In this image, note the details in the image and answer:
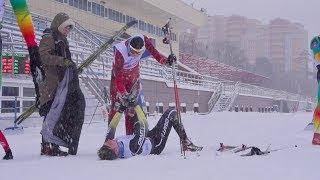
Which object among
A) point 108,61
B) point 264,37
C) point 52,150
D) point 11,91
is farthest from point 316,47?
point 264,37

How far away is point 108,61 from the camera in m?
22.0

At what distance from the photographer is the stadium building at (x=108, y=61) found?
1479 cm

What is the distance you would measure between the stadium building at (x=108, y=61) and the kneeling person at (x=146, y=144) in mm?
6582

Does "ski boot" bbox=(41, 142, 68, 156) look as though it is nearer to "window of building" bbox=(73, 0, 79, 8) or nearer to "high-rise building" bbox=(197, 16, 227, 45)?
"window of building" bbox=(73, 0, 79, 8)

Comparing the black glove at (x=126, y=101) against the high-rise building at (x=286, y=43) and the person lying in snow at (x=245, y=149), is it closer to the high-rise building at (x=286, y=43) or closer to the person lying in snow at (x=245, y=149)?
the person lying in snow at (x=245, y=149)

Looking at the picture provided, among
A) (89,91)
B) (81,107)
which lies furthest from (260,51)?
(81,107)

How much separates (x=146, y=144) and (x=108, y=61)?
1649 centimetres

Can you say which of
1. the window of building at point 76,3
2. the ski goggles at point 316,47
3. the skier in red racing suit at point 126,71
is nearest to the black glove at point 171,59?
the skier in red racing suit at point 126,71

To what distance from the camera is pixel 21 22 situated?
5.16 metres

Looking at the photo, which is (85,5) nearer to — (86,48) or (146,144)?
(86,48)

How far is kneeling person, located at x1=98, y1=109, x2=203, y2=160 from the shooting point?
5.34 metres

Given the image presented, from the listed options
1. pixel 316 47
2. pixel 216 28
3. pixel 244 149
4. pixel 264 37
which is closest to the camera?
pixel 244 149

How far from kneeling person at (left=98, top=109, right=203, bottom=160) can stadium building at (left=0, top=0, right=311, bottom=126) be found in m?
6.58

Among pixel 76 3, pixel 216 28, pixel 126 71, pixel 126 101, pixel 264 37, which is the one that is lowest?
pixel 126 101
